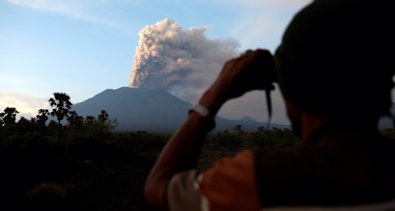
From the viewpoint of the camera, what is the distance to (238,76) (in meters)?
1.45

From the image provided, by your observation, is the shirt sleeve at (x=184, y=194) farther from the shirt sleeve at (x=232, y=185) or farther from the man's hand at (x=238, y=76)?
the man's hand at (x=238, y=76)

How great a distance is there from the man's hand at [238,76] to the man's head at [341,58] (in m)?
0.14

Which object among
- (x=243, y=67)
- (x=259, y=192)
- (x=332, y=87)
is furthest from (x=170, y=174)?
(x=332, y=87)

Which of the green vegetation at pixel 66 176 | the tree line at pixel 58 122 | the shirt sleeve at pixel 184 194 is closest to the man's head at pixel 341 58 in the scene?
the shirt sleeve at pixel 184 194

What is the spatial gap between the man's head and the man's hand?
143 mm

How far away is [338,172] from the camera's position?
1146 mm

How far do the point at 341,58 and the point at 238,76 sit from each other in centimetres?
33

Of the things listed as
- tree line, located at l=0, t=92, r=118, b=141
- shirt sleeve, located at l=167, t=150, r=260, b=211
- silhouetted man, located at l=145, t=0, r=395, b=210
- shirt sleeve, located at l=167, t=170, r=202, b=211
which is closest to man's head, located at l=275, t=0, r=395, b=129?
silhouetted man, located at l=145, t=0, r=395, b=210

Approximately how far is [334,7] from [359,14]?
71mm

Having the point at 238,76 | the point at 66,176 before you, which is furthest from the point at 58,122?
the point at 238,76

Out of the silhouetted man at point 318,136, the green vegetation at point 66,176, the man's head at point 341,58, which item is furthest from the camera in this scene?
the green vegetation at point 66,176

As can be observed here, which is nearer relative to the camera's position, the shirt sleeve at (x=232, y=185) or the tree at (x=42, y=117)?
the shirt sleeve at (x=232, y=185)

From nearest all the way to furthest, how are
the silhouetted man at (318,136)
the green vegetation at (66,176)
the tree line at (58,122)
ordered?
the silhouetted man at (318,136) → the green vegetation at (66,176) → the tree line at (58,122)

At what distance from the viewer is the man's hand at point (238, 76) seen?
57.3 inches
